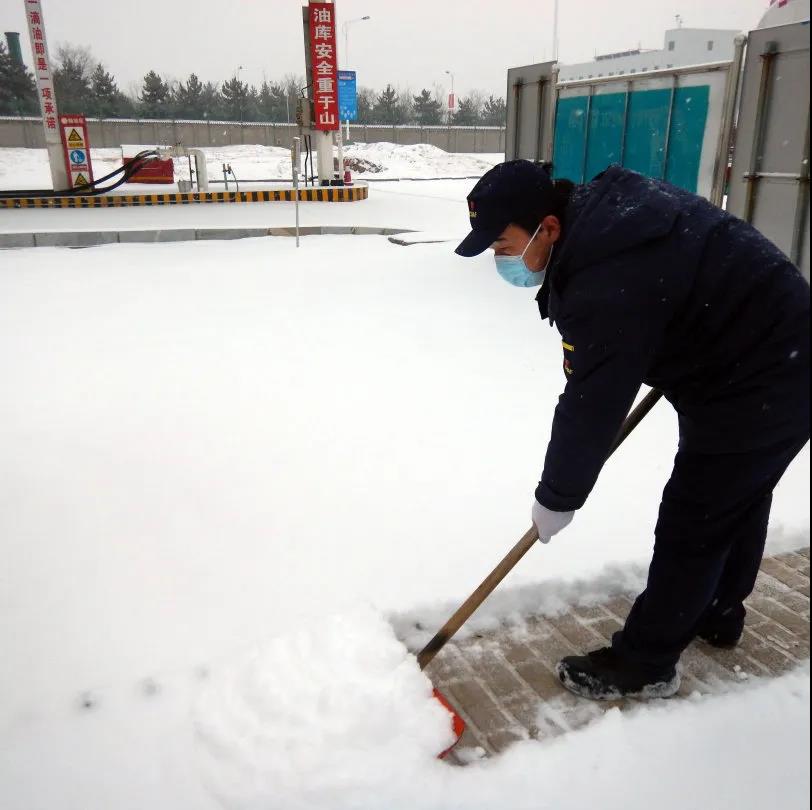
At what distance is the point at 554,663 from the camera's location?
7.21ft

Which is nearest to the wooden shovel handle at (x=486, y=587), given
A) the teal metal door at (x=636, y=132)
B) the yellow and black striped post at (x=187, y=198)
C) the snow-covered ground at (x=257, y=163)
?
the teal metal door at (x=636, y=132)

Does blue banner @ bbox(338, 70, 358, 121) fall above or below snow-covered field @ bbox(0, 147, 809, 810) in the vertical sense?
above

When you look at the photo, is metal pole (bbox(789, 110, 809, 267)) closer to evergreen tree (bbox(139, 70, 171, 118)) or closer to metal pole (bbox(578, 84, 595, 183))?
metal pole (bbox(578, 84, 595, 183))

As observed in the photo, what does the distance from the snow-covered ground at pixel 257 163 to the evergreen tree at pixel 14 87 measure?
6.47m

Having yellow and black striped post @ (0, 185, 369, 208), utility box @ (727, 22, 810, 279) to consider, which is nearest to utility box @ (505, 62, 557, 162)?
utility box @ (727, 22, 810, 279)

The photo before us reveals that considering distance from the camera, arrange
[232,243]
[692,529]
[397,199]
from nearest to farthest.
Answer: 1. [692,529]
2. [232,243]
3. [397,199]

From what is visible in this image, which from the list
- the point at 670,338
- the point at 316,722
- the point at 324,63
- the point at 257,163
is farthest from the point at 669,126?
the point at 257,163

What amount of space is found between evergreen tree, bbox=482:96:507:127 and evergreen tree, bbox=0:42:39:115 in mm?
30441

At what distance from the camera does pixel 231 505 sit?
3168 mm

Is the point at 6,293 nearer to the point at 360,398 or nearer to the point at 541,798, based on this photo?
the point at 360,398

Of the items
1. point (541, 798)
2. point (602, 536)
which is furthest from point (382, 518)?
point (541, 798)

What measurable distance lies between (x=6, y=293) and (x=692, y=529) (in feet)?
23.8

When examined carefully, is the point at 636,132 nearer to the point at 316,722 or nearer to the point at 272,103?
the point at 316,722

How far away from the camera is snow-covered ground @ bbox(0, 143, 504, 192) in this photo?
81.5 ft
